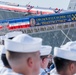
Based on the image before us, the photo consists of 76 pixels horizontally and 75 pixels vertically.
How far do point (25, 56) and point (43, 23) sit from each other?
7927 mm

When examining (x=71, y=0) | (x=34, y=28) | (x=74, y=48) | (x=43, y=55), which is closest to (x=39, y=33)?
(x=34, y=28)

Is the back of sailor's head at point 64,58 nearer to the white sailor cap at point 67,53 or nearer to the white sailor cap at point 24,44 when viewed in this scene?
the white sailor cap at point 67,53

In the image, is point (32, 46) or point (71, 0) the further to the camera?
point (71, 0)

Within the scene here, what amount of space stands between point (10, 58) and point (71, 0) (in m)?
16.6

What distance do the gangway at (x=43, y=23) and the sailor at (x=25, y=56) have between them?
7374 mm

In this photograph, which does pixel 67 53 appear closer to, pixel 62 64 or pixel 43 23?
pixel 62 64

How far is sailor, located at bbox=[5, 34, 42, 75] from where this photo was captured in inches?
57.7

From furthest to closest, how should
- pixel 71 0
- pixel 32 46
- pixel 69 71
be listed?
pixel 71 0, pixel 69 71, pixel 32 46

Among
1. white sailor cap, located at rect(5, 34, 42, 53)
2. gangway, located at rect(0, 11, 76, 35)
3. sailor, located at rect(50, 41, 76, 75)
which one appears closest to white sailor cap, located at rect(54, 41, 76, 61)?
sailor, located at rect(50, 41, 76, 75)

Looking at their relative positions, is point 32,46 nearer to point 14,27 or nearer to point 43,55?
point 43,55

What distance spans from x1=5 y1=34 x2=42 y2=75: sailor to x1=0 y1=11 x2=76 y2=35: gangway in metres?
7.37

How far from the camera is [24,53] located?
4.85ft

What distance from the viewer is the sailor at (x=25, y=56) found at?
1.47 meters

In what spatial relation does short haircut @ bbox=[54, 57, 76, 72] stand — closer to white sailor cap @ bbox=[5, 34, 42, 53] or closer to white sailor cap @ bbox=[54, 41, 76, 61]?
white sailor cap @ bbox=[54, 41, 76, 61]
